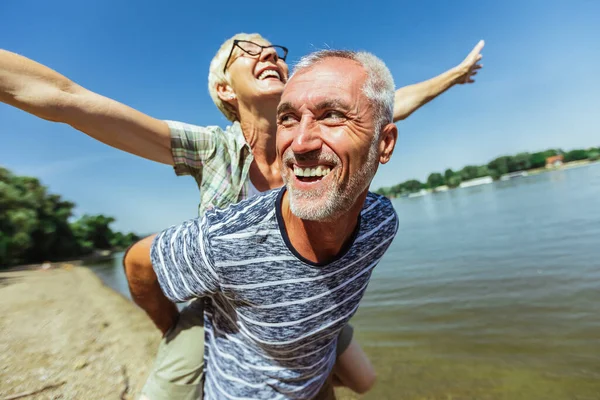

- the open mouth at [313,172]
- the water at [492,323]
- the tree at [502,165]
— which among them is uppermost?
the tree at [502,165]

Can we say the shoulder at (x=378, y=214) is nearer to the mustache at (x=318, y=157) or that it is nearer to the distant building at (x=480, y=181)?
the mustache at (x=318, y=157)

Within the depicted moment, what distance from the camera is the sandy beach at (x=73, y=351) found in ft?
13.3

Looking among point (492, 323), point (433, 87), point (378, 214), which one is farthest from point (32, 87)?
point (492, 323)

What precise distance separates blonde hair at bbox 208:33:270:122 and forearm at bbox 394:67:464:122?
3.85 ft

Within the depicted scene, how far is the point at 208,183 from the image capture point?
201 centimetres

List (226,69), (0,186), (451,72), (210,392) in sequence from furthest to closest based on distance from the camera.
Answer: (0,186)
(451,72)
(226,69)
(210,392)

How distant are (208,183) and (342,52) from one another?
1019 mm

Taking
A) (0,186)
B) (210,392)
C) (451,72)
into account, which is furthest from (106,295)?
(0,186)

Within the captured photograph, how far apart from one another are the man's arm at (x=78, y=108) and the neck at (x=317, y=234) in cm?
78

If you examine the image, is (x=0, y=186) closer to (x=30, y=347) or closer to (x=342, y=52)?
(x=30, y=347)

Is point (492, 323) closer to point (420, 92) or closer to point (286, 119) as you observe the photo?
point (420, 92)

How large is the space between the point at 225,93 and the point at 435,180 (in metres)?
137

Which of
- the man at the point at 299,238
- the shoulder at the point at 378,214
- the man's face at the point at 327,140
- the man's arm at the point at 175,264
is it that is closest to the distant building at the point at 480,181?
the shoulder at the point at 378,214

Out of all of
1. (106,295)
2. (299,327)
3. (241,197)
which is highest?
(241,197)
